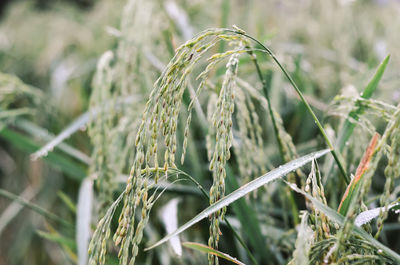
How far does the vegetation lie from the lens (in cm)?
54

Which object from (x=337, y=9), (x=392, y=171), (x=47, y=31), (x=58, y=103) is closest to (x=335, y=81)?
(x=337, y=9)

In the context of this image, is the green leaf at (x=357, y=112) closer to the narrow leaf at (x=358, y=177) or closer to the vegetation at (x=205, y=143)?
the vegetation at (x=205, y=143)

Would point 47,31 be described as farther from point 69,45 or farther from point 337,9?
point 337,9

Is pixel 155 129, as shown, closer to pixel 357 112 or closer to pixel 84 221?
pixel 357 112

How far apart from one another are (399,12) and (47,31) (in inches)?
A: 96.9

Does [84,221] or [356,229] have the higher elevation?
[84,221]

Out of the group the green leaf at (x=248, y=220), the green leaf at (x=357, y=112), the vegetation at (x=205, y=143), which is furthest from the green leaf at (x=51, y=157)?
the green leaf at (x=357, y=112)

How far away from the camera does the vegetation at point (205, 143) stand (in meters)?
0.54

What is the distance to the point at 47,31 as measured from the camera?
A: 111 inches

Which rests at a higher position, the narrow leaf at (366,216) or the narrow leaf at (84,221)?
the narrow leaf at (84,221)

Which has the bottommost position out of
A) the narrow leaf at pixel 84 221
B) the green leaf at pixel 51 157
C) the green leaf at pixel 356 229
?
the green leaf at pixel 356 229

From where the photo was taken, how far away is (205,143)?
1.29 m

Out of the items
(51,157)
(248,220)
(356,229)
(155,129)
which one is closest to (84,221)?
(51,157)

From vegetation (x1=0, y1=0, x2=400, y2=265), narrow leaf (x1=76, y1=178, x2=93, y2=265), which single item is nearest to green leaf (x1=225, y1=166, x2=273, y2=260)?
vegetation (x1=0, y1=0, x2=400, y2=265)
